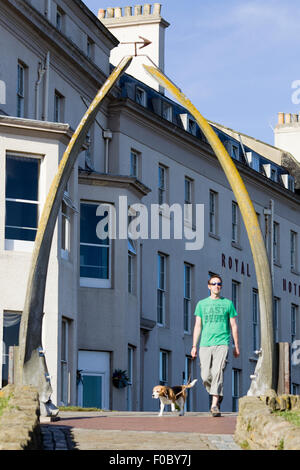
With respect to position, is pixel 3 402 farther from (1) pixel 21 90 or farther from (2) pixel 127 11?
(2) pixel 127 11

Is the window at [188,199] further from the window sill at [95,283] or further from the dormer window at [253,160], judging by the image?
the window sill at [95,283]

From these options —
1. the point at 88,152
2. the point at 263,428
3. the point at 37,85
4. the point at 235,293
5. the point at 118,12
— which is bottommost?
the point at 263,428

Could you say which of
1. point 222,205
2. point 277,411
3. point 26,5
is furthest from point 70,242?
point 222,205

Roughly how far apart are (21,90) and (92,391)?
335 inches

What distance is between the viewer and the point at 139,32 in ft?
172

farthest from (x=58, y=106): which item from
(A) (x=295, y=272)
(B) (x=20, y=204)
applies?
(A) (x=295, y=272)

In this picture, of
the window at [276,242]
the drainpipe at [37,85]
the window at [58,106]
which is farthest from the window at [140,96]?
the window at [276,242]

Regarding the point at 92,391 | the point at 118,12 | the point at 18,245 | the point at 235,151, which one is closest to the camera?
the point at 18,245

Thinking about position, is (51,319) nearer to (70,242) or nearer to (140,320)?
(70,242)

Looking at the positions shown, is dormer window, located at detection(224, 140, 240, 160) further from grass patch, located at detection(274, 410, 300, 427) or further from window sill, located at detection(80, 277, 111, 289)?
grass patch, located at detection(274, 410, 300, 427)

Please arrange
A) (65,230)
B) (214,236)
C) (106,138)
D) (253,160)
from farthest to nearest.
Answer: (253,160) → (214,236) → (106,138) → (65,230)

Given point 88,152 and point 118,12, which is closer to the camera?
point 88,152

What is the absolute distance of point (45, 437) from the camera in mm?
13695

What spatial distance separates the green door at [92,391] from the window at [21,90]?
7.48 m
